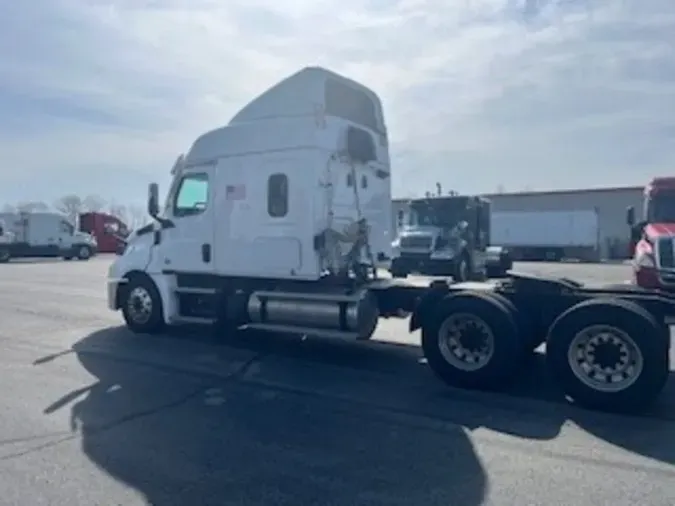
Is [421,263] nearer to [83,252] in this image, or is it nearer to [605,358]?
[605,358]

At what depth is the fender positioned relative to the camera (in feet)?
23.3

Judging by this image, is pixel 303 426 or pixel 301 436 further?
pixel 303 426

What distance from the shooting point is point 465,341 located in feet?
22.3

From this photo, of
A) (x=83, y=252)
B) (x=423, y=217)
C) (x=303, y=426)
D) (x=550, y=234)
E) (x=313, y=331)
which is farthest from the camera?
(x=550, y=234)

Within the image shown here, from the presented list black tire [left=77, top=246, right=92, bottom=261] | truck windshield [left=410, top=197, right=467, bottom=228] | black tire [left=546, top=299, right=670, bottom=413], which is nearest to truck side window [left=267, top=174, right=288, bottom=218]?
black tire [left=546, top=299, right=670, bottom=413]

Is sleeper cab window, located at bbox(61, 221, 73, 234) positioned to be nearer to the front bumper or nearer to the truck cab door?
the front bumper

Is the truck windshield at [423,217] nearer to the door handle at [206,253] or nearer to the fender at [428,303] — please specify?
the door handle at [206,253]

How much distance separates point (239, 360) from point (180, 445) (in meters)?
3.21

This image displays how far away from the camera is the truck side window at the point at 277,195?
8578 millimetres

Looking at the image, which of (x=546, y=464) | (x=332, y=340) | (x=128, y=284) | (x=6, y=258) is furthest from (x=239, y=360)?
(x=6, y=258)

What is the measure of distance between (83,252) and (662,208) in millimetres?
33943

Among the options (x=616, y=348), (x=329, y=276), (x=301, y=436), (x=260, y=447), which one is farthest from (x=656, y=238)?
(x=260, y=447)

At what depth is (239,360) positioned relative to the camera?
26.4 feet

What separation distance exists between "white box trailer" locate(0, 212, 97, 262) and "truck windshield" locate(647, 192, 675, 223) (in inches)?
1325
